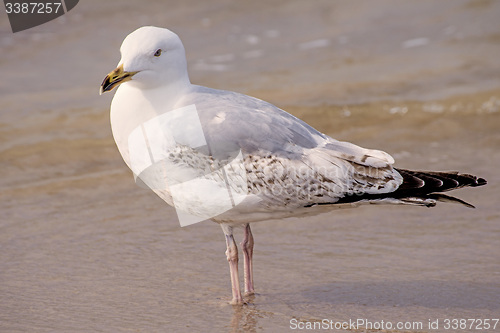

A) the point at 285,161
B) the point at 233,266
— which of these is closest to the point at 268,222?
the point at 233,266

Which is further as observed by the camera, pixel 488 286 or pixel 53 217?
pixel 53 217

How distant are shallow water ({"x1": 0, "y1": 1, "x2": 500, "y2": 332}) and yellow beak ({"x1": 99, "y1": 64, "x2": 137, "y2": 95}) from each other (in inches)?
48.9

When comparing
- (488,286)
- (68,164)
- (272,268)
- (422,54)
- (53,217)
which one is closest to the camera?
(488,286)

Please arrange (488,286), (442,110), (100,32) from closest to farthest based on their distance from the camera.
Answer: (488,286)
(442,110)
(100,32)

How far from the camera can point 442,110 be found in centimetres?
845

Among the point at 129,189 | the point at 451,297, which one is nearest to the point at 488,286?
the point at 451,297

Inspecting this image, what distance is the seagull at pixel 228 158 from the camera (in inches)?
166

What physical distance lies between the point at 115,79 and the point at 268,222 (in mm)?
2028

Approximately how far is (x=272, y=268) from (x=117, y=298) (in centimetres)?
104

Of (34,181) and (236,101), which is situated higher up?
(236,101)

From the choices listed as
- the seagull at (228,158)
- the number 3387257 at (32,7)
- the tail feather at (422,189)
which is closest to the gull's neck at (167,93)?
the seagull at (228,158)

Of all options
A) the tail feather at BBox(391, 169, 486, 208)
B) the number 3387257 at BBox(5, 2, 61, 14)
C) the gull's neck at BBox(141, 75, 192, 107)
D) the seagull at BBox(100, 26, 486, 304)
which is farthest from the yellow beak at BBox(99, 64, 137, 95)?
the number 3387257 at BBox(5, 2, 61, 14)

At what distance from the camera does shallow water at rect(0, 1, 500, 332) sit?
4.44 m

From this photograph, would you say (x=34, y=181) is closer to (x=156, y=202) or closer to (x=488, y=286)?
(x=156, y=202)
